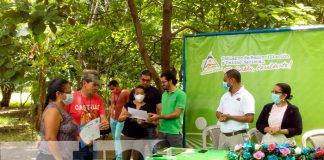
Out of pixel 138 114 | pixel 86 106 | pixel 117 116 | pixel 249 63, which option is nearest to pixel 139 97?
pixel 138 114

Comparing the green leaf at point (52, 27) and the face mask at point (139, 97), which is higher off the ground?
the green leaf at point (52, 27)

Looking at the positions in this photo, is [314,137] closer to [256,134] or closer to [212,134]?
[256,134]

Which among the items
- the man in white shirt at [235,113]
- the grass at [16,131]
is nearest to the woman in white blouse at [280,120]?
the man in white shirt at [235,113]

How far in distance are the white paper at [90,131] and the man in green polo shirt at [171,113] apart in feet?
3.79

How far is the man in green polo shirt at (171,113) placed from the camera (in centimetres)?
625

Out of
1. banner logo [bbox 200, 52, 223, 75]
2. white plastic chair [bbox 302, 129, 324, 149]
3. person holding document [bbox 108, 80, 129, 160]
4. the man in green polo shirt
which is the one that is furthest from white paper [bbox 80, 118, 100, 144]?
white plastic chair [bbox 302, 129, 324, 149]

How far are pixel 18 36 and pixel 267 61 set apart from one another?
11.3ft

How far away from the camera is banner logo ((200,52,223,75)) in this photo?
6.96 m

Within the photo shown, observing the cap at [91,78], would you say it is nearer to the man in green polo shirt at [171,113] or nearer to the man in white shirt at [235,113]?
the man in green polo shirt at [171,113]

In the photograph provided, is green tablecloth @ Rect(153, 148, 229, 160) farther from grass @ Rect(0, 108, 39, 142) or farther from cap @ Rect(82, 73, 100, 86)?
grass @ Rect(0, 108, 39, 142)

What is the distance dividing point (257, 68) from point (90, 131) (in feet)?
8.60

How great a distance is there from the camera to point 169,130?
250 inches

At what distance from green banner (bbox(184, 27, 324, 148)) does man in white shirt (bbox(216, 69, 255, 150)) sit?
0.96 m

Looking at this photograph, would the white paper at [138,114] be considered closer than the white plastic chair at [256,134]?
No
